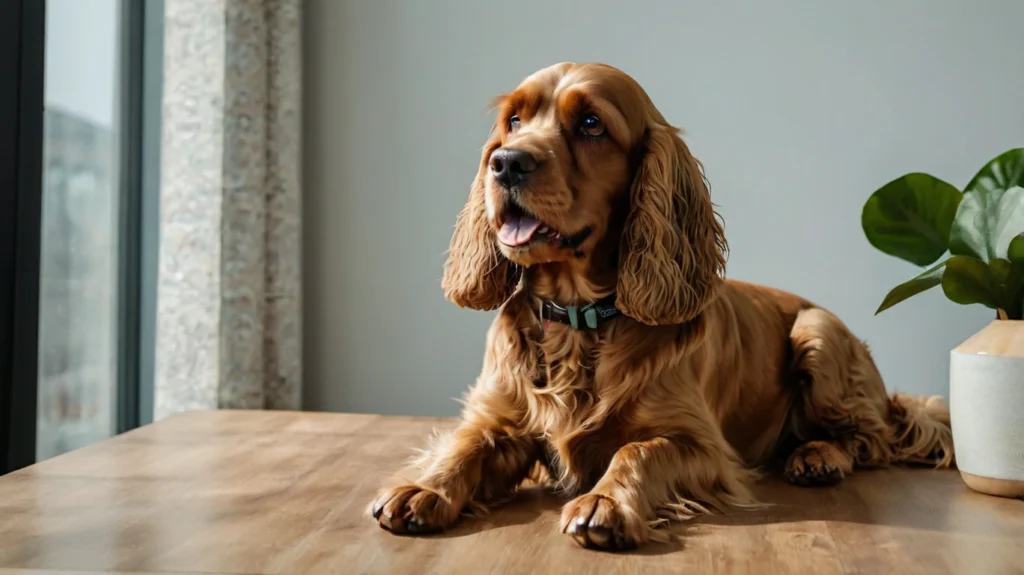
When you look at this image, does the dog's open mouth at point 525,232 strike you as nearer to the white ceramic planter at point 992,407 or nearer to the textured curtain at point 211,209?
the white ceramic planter at point 992,407

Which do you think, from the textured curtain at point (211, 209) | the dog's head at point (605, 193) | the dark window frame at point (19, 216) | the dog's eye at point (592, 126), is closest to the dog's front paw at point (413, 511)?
the dog's head at point (605, 193)

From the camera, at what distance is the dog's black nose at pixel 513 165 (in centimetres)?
149

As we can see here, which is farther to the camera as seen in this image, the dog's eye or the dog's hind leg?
the dog's hind leg

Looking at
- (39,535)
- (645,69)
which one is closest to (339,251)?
(645,69)

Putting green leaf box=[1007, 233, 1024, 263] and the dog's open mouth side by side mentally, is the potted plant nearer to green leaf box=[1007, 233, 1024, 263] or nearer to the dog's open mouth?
green leaf box=[1007, 233, 1024, 263]

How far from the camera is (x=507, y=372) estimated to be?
5.63 ft

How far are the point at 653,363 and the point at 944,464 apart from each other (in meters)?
0.85

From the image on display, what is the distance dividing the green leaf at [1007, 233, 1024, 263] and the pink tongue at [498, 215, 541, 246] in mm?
857

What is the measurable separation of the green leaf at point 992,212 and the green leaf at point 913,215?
53 mm

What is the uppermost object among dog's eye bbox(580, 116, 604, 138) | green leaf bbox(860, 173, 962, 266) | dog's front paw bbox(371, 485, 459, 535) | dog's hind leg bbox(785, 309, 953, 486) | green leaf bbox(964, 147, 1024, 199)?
dog's eye bbox(580, 116, 604, 138)

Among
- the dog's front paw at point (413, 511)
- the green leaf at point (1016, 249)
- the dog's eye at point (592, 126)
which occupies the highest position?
the dog's eye at point (592, 126)

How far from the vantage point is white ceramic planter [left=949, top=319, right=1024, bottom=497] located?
5.21 feet

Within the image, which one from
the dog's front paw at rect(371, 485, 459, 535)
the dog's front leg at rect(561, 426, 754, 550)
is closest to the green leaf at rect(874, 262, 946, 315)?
the dog's front leg at rect(561, 426, 754, 550)

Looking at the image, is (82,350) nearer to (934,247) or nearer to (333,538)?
(333,538)
